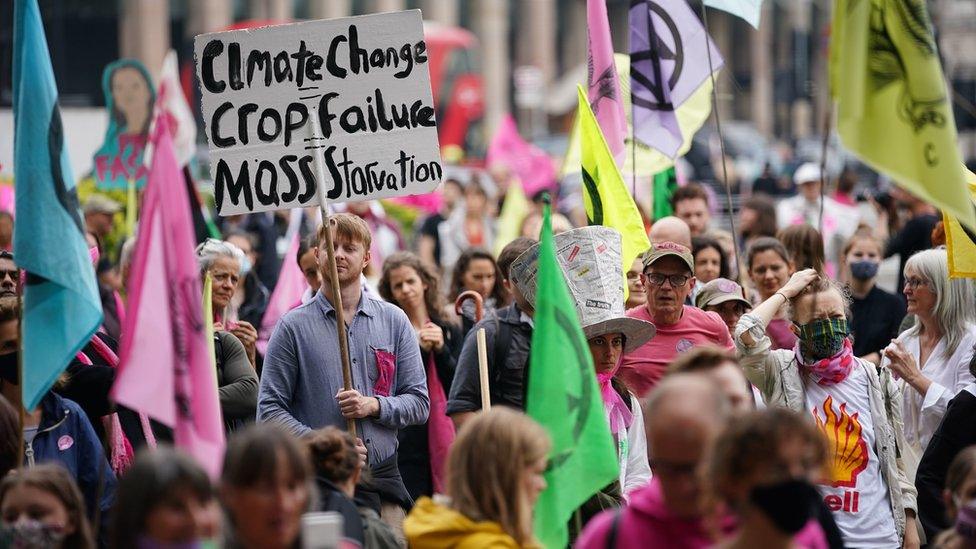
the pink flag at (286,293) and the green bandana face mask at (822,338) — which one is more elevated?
the green bandana face mask at (822,338)

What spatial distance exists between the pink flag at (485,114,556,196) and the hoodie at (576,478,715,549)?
58.0 feet

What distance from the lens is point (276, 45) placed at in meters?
6.78

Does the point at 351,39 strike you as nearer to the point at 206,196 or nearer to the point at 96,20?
the point at 206,196

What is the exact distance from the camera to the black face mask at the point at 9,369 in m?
6.12

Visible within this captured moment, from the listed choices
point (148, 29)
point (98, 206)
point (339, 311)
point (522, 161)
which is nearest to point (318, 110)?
point (339, 311)

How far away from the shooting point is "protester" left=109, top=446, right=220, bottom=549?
3918 millimetres

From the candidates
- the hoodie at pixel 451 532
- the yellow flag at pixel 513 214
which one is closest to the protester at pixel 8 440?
the hoodie at pixel 451 532

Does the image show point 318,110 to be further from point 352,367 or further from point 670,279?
point 670,279

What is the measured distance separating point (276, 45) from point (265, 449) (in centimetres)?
310

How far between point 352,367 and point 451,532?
2126 mm

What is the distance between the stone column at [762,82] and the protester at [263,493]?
239ft

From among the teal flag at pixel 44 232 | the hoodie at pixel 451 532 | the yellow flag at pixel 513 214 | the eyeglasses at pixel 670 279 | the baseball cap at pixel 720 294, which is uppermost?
the teal flag at pixel 44 232

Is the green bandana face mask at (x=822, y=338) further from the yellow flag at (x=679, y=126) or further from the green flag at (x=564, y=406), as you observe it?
the yellow flag at (x=679, y=126)

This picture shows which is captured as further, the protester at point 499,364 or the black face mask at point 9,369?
the protester at point 499,364
